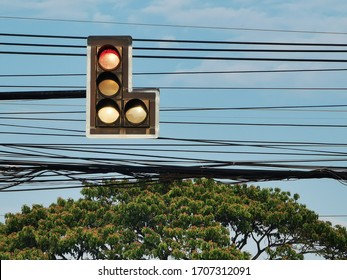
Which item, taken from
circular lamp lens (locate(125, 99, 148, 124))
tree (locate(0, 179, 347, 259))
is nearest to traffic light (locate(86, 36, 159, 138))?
circular lamp lens (locate(125, 99, 148, 124))

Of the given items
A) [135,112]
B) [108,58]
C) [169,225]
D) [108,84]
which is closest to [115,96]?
[108,84]

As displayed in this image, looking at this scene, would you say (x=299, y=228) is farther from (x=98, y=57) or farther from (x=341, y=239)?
(x=98, y=57)

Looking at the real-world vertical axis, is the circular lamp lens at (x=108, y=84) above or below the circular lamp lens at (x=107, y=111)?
above

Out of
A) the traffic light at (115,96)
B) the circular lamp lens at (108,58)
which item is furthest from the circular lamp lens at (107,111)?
the circular lamp lens at (108,58)

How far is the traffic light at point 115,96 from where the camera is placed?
9648 millimetres

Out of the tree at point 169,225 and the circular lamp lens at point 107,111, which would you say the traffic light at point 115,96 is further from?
the tree at point 169,225

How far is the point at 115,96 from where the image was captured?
9703 mm

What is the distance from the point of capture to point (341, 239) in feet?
158

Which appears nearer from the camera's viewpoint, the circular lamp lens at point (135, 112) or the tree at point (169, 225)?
the circular lamp lens at point (135, 112)

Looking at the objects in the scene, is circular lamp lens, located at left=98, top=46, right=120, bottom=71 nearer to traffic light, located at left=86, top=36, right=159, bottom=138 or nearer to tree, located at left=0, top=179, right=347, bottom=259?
traffic light, located at left=86, top=36, right=159, bottom=138

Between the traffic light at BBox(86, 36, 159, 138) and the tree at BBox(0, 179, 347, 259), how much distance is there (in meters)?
33.2

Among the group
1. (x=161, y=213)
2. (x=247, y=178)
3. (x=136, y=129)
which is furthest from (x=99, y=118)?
(x=161, y=213)

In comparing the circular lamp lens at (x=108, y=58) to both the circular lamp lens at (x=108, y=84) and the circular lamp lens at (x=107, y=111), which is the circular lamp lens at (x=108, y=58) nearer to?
the circular lamp lens at (x=108, y=84)

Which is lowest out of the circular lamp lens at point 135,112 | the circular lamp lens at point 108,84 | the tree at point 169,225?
the circular lamp lens at point 135,112
